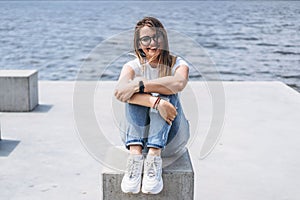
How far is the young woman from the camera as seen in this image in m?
3.56

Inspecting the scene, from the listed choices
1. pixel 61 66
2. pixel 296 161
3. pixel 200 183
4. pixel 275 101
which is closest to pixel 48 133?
pixel 200 183

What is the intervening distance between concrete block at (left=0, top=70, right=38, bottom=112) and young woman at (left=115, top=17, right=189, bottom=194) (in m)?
3.19

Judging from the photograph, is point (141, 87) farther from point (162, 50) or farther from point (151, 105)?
point (162, 50)

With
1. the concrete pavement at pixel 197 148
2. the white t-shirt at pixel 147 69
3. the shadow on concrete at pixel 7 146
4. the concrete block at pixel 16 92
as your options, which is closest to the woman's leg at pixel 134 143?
the white t-shirt at pixel 147 69

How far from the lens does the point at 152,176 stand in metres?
3.54

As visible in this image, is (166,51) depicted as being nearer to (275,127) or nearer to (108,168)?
(108,168)

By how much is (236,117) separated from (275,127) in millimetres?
543

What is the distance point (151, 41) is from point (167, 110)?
474 millimetres

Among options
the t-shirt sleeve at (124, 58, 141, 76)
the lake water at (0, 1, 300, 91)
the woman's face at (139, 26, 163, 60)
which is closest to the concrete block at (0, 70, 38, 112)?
the t-shirt sleeve at (124, 58, 141, 76)

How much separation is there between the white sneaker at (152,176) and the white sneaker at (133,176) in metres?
0.03

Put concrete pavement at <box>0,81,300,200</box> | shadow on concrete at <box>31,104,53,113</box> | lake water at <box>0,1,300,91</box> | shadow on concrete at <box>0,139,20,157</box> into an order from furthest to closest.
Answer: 1. lake water at <box>0,1,300,91</box>
2. shadow on concrete at <box>31,104,53,113</box>
3. shadow on concrete at <box>0,139,20,157</box>
4. concrete pavement at <box>0,81,300,200</box>

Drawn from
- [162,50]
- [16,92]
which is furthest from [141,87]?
[16,92]

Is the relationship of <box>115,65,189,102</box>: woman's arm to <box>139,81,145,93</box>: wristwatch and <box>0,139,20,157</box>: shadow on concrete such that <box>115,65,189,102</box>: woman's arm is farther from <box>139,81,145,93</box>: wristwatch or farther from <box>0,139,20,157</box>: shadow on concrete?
<box>0,139,20,157</box>: shadow on concrete

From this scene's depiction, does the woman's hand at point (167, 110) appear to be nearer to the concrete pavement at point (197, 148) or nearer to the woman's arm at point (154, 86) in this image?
the woman's arm at point (154, 86)
